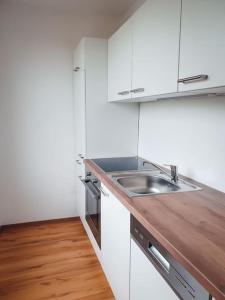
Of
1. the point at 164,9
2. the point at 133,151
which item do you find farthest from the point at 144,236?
the point at 133,151

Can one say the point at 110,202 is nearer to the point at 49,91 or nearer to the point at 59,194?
the point at 59,194

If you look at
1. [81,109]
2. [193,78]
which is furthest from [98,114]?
[193,78]

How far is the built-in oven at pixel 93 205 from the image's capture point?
1.94 m

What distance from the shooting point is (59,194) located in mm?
2898

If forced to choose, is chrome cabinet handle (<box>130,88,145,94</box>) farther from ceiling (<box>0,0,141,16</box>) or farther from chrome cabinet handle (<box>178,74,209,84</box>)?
ceiling (<box>0,0,141,16</box>)

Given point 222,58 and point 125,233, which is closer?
point 222,58

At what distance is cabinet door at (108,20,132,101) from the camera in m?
1.78

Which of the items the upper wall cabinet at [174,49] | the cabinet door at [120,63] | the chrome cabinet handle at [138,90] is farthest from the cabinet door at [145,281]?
the cabinet door at [120,63]

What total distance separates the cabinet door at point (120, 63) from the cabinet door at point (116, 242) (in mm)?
826

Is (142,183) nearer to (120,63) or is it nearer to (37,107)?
(120,63)

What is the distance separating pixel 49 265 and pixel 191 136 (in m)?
1.66

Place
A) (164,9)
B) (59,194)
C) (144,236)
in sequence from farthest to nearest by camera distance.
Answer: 1. (59,194)
2. (164,9)
3. (144,236)

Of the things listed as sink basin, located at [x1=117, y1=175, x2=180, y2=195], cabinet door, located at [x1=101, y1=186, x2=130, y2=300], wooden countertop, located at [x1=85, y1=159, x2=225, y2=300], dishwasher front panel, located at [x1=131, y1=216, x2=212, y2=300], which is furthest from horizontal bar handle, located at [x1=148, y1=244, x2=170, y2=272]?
sink basin, located at [x1=117, y1=175, x2=180, y2=195]

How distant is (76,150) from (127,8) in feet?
5.46
